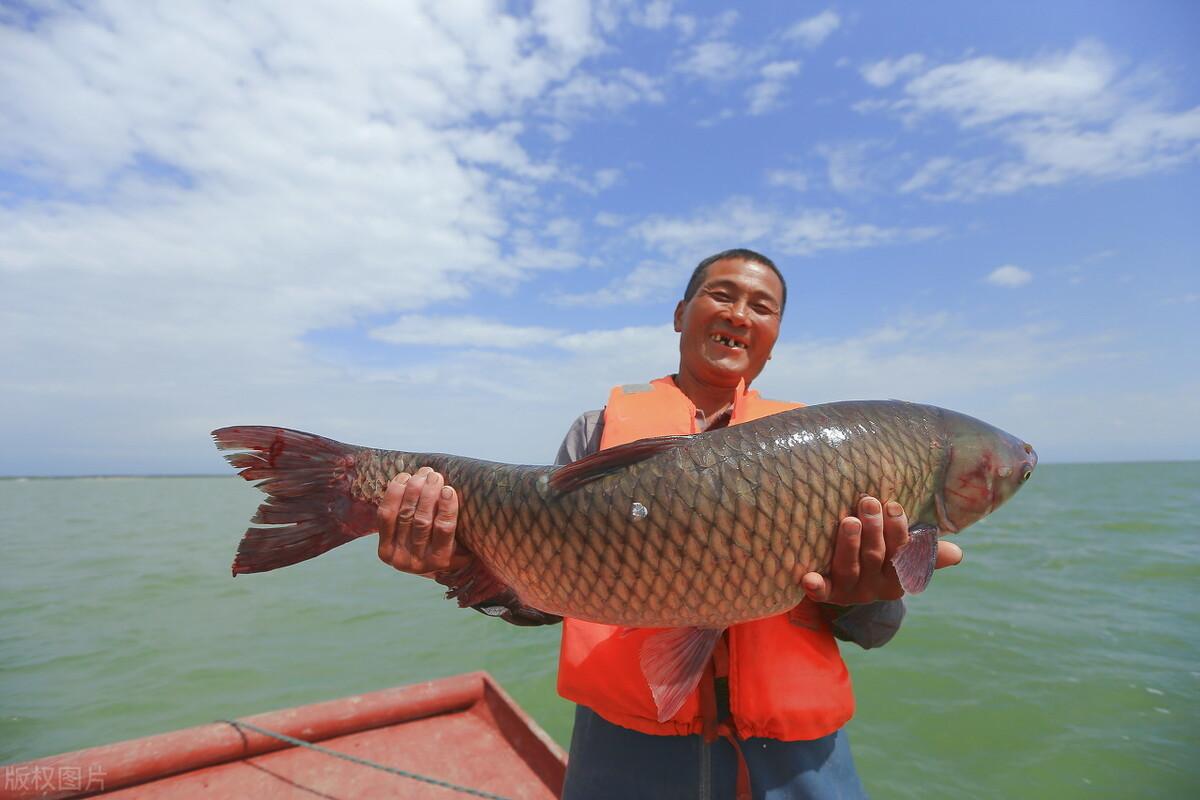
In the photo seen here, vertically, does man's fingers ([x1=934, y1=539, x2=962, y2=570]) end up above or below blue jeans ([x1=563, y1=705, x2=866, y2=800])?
above

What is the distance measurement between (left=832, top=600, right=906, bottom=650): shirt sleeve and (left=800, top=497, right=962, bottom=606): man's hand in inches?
11.2

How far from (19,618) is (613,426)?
534 inches

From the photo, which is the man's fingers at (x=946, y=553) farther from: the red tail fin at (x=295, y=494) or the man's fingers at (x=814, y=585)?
the red tail fin at (x=295, y=494)

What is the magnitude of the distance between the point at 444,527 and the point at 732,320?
1446 mm

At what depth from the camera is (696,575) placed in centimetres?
188

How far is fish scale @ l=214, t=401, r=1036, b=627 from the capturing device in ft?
6.20

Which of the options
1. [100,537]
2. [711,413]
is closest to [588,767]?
[711,413]

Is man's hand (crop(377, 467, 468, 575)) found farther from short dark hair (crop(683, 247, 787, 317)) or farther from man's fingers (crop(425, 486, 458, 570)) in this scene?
short dark hair (crop(683, 247, 787, 317))

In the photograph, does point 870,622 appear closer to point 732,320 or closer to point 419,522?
point 732,320

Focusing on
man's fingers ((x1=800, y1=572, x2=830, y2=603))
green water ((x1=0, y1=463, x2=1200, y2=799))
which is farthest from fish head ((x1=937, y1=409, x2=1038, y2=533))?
green water ((x1=0, y1=463, x2=1200, y2=799))

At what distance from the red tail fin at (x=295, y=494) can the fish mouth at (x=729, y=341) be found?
1560 mm

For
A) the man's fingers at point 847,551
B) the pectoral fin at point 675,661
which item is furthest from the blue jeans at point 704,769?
the man's fingers at point 847,551

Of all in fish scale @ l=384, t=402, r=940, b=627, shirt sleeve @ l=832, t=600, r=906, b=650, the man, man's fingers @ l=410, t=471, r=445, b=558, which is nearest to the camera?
fish scale @ l=384, t=402, r=940, b=627

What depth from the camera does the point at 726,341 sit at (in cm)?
275
